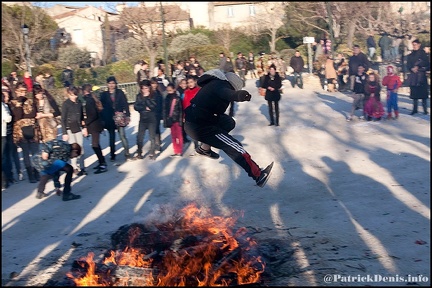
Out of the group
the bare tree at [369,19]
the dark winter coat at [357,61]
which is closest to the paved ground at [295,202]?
the dark winter coat at [357,61]

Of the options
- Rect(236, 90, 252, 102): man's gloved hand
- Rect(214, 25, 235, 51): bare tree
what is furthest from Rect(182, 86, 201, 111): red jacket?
Rect(214, 25, 235, 51): bare tree

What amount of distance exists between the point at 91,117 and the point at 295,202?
5279 mm

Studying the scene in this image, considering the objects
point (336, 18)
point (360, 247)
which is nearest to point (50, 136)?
point (360, 247)

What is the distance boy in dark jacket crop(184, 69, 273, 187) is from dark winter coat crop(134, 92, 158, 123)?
17.7 feet

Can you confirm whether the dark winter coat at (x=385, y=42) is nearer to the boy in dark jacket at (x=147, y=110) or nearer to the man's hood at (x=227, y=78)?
the boy in dark jacket at (x=147, y=110)

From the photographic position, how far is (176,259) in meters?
6.36

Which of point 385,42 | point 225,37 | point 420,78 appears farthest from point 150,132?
point 225,37

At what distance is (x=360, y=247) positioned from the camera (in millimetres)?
6977

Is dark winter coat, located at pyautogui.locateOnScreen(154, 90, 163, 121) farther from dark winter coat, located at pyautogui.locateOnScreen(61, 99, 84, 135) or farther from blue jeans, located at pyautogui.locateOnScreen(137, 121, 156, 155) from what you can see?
dark winter coat, located at pyautogui.locateOnScreen(61, 99, 84, 135)

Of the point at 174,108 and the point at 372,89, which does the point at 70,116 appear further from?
the point at 372,89

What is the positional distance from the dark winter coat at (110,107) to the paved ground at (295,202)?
1.06 metres

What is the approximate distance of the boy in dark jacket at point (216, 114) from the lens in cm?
647

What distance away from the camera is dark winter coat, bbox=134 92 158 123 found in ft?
42.3

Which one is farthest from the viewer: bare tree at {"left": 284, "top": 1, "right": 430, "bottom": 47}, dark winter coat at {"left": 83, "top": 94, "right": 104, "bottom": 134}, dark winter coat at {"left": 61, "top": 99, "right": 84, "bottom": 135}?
bare tree at {"left": 284, "top": 1, "right": 430, "bottom": 47}
